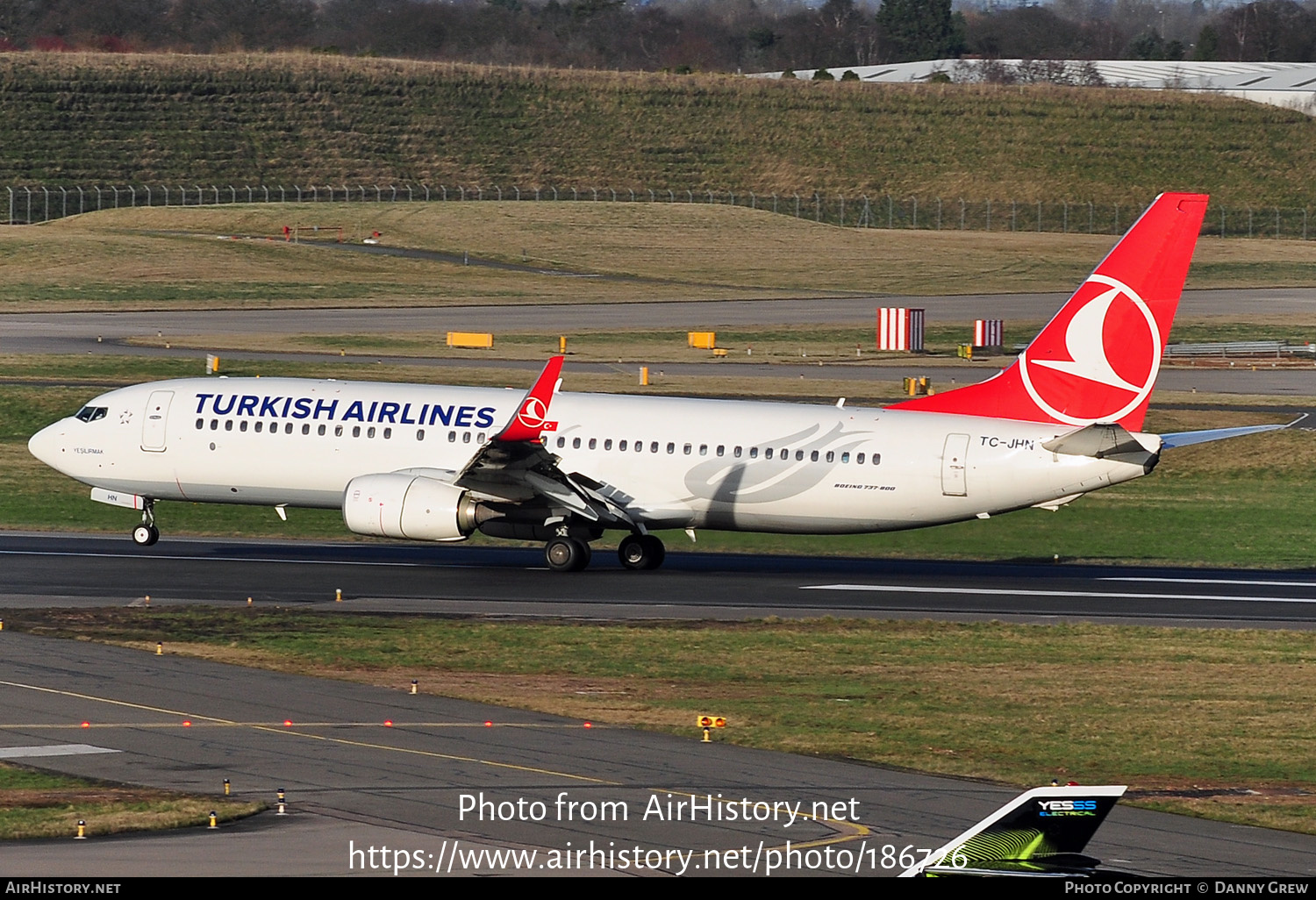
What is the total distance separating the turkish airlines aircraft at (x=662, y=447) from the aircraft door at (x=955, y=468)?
35 mm

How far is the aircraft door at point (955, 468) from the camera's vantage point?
118ft

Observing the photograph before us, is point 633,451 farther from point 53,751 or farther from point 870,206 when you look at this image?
point 870,206

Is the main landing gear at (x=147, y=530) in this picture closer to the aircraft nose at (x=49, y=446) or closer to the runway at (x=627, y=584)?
the runway at (x=627, y=584)

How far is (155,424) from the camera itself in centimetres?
4003

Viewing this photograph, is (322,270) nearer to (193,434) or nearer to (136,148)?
(136,148)

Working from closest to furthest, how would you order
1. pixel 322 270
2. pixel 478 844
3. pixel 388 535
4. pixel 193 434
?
pixel 478 844 < pixel 388 535 < pixel 193 434 < pixel 322 270

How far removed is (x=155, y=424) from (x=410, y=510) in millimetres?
7700

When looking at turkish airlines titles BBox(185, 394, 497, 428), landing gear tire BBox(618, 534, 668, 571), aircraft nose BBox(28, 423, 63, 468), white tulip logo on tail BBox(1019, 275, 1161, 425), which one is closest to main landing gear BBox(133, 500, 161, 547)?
aircraft nose BBox(28, 423, 63, 468)

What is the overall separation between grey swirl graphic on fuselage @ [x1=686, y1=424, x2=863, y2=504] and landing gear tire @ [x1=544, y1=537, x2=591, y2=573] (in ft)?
8.69

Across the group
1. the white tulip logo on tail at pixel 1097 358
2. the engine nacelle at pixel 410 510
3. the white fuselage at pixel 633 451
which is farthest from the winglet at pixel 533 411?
the white tulip logo on tail at pixel 1097 358

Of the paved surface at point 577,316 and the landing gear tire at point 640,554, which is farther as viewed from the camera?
the paved surface at point 577,316

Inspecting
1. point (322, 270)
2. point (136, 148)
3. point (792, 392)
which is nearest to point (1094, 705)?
point (792, 392)
